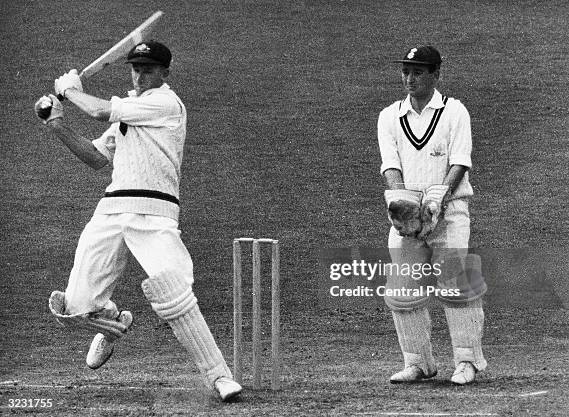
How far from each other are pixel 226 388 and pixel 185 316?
0.43 metres

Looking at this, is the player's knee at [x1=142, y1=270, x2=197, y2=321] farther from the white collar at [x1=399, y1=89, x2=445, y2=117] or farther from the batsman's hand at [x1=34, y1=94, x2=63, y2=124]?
the white collar at [x1=399, y1=89, x2=445, y2=117]

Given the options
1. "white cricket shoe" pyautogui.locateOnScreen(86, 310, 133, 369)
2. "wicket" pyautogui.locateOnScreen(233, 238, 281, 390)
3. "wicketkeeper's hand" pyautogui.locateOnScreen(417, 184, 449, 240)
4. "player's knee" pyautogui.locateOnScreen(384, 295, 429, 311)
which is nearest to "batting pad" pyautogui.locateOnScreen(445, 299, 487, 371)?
"player's knee" pyautogui.locateOnScreen(384, 295, 429, 311)

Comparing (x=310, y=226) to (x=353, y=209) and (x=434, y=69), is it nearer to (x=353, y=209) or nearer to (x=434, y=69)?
(x=353, y=209)

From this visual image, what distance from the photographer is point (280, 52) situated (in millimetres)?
17844

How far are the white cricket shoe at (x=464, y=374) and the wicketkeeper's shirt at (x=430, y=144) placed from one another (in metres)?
0.92

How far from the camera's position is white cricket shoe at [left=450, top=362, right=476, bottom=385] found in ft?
23.5

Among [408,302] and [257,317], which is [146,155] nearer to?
[257,317]

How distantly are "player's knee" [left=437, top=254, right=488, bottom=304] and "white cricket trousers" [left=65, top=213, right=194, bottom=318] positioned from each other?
1439 mm

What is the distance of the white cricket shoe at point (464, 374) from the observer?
23.5 feet

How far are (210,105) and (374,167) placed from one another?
9.03 ft

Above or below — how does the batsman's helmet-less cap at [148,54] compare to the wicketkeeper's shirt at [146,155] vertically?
above

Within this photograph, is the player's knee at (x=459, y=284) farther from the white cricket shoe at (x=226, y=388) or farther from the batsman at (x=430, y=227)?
the white cricket shoe at (x=226, y=388)

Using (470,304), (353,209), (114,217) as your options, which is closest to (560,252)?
(353,209)

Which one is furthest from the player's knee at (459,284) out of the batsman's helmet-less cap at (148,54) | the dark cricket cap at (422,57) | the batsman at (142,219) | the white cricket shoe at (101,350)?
the batsman's helmet-less cap at (148,54)
